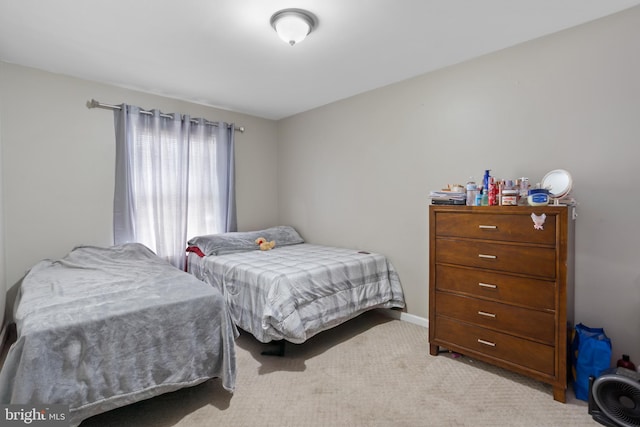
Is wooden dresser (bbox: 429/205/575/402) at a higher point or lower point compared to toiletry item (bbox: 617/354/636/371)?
higher

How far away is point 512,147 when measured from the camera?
2.42m

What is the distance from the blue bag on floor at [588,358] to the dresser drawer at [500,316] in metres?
0.19

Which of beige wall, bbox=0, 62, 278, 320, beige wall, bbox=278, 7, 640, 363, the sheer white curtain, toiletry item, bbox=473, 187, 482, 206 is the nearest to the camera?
beige wall, bbox=278, 7, 640, 363

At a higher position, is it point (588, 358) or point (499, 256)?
point (499, 256)

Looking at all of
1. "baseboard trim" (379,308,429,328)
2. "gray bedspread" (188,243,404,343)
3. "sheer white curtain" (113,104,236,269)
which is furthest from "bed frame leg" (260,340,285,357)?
"sheer white curtain" (113,104,236,269)

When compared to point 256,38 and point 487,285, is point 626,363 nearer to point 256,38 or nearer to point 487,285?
point 487,285

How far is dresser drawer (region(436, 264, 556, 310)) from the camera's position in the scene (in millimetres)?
1903

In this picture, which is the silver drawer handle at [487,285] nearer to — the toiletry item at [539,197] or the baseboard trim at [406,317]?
the toiletry item at [539,197]

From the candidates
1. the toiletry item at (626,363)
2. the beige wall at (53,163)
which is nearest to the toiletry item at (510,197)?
the toiletry item at (626,363)

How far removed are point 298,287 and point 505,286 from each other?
141 cm

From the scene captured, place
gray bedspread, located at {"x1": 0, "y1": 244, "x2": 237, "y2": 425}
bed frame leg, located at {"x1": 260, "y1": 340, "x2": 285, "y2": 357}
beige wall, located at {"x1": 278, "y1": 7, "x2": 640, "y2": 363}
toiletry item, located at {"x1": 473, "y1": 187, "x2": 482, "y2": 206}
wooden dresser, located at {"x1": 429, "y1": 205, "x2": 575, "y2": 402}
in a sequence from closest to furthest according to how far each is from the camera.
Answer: gray bedspread, located at {"x1": 0, "y1": 244, "x2": 237, "y2": 425}
wooden dresser, located at {"x1": 429, "y1": 205, "x2": 575, "y2": 402}
beige wall, located at {"x1": 278, "y1": 7, "x2": 640, "y2": 363}
toiletry item, located at {"x1": 473, "y1": 187, "x2": 482, "y2": 206}
bed frame leg, located at {"x1": 260, "y1": 340, "x2": 285, "y2": 357}

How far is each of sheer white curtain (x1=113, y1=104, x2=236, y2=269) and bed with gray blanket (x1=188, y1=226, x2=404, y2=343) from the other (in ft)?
Result: 1.09

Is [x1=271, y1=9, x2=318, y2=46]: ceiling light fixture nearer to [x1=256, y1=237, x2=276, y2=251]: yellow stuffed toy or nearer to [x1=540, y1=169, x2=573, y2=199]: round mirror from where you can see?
[x1=540, y1=169, x2=573, y2=199]: round mirror

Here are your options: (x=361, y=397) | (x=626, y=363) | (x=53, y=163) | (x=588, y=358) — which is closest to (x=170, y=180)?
(x=53, y=163)
